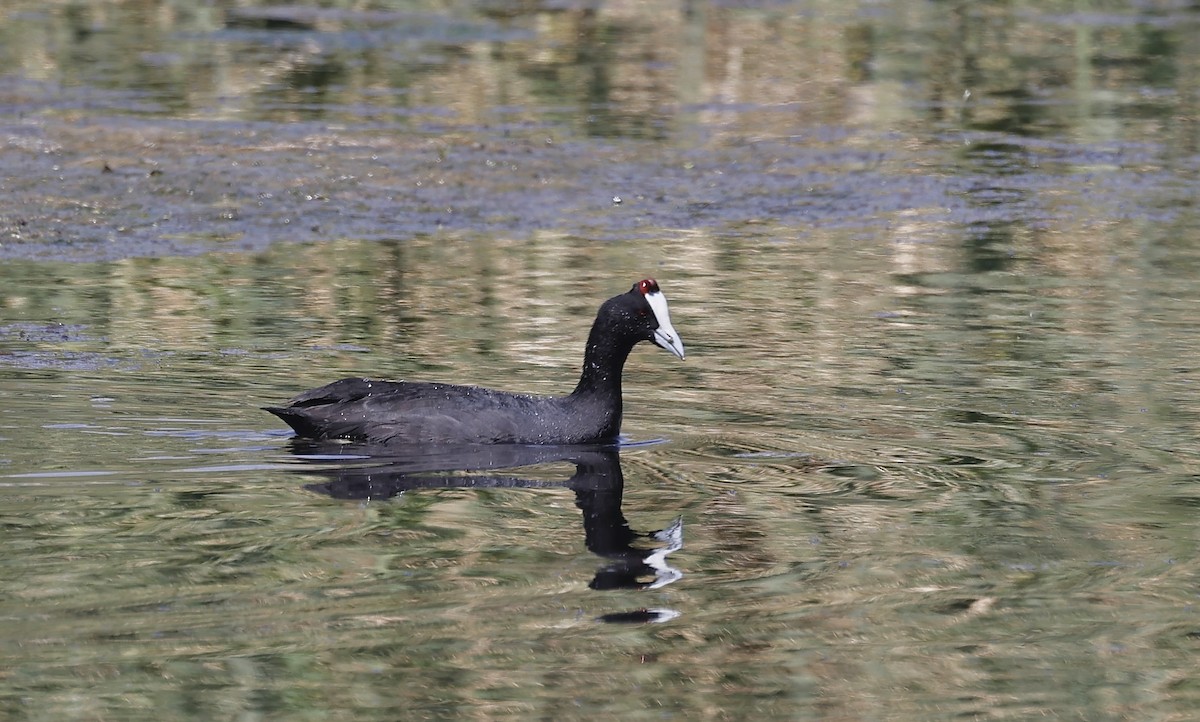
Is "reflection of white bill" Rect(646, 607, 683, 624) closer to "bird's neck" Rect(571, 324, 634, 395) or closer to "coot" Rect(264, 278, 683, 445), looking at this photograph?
"coot" Rect(264, 278, 683, 445)

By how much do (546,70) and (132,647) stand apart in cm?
1420

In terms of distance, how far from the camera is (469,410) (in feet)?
26.7

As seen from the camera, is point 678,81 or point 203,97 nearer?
point 203,97

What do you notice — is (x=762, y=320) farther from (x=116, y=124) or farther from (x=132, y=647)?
(x=116, y=124)

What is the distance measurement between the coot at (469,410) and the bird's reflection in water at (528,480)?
2.5 inches

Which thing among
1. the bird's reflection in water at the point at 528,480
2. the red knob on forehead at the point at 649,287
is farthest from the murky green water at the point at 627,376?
the red knob on forehead at the point at 649,287

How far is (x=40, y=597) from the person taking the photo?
5770 mm

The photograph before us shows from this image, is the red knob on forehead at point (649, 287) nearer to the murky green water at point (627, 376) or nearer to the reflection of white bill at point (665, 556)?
the murky green water at point (627, 376)

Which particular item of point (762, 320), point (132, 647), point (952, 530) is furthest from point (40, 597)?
point (762, 320)

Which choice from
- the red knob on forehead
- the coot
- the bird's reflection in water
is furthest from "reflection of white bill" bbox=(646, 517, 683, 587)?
the red knob on forehead

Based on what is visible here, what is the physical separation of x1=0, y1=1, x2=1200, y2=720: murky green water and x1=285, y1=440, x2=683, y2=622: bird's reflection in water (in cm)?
3

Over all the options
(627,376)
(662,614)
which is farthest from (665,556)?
(627,376)

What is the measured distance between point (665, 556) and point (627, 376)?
3.33 meters

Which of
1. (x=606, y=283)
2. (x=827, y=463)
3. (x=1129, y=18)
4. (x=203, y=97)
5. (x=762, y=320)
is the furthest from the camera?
(x=1129, y=18)
